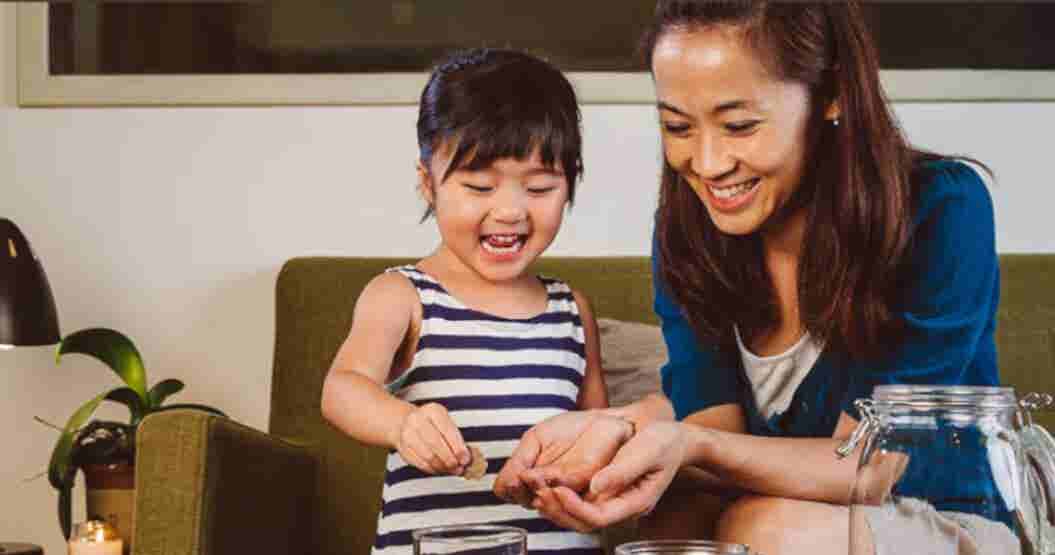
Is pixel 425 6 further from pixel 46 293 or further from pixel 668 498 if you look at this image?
pixel 668 498

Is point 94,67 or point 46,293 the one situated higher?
point 94,67

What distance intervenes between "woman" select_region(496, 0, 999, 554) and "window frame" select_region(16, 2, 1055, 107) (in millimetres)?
1078

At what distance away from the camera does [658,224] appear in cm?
164

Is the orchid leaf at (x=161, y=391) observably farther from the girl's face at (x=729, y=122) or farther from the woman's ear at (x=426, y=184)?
the girl's face at (x=729, y=122)

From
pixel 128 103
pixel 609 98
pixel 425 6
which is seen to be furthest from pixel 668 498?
pixel 128 103

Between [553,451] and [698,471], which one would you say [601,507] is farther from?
[698,471]

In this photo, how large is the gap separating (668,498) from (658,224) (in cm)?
34

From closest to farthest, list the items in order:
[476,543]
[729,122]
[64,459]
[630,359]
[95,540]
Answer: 1. [476,543]
2. [729,122]
3. [630,359]
4. [95,540]
5. [64,459]

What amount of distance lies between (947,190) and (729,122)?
248 mm

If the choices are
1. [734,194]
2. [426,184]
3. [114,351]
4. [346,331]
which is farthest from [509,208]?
[114,351]

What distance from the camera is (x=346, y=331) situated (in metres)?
2.26

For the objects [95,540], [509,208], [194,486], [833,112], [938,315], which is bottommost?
[95,540]

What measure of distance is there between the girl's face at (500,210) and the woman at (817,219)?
0.14m

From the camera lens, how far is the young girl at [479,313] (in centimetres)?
151
